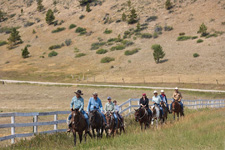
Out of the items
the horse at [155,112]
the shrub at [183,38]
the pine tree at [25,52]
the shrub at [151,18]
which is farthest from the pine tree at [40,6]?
the horse at [155,112]

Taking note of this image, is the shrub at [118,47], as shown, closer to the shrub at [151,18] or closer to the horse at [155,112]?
the shrub at [151,18]

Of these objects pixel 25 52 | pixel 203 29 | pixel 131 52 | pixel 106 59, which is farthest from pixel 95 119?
pixel 25 52

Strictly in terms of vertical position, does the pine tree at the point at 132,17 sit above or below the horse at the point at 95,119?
above

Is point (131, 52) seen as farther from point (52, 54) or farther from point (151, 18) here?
point (151, 18)

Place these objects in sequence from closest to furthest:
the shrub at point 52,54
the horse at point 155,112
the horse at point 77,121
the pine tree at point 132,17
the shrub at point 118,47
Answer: the horse at point 77,121 < the horse at point 155,112 < the shrub at point 118,47 < the shrub at point 52,54 < the pine tree at point 132,17

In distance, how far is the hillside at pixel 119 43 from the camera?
73812 mm

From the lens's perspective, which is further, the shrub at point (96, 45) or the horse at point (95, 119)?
the shrub at point (96, 45)

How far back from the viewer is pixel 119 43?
102500 millimetres

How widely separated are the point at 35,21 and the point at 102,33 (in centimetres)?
3695

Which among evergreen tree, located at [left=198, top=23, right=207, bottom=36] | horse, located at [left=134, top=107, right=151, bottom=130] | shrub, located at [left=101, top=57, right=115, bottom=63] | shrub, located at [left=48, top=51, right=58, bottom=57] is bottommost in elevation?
horse, located at [left=134, top=107, right=151, bottom=130]

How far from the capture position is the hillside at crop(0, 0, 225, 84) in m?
73.8

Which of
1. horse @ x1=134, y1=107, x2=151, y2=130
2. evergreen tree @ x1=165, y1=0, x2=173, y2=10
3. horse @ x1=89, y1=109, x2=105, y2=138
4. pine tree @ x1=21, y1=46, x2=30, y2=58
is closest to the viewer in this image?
horse @ x1=89, y1=109, x2=105, y2=138

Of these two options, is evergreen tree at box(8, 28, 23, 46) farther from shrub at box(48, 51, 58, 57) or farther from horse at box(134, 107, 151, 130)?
horse at box(134, 107, 151, 130)

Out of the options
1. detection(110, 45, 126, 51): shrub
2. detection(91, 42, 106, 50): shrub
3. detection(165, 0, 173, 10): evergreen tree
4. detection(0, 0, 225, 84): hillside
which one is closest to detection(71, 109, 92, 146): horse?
detection(0, 0, 225, 84): hillside
